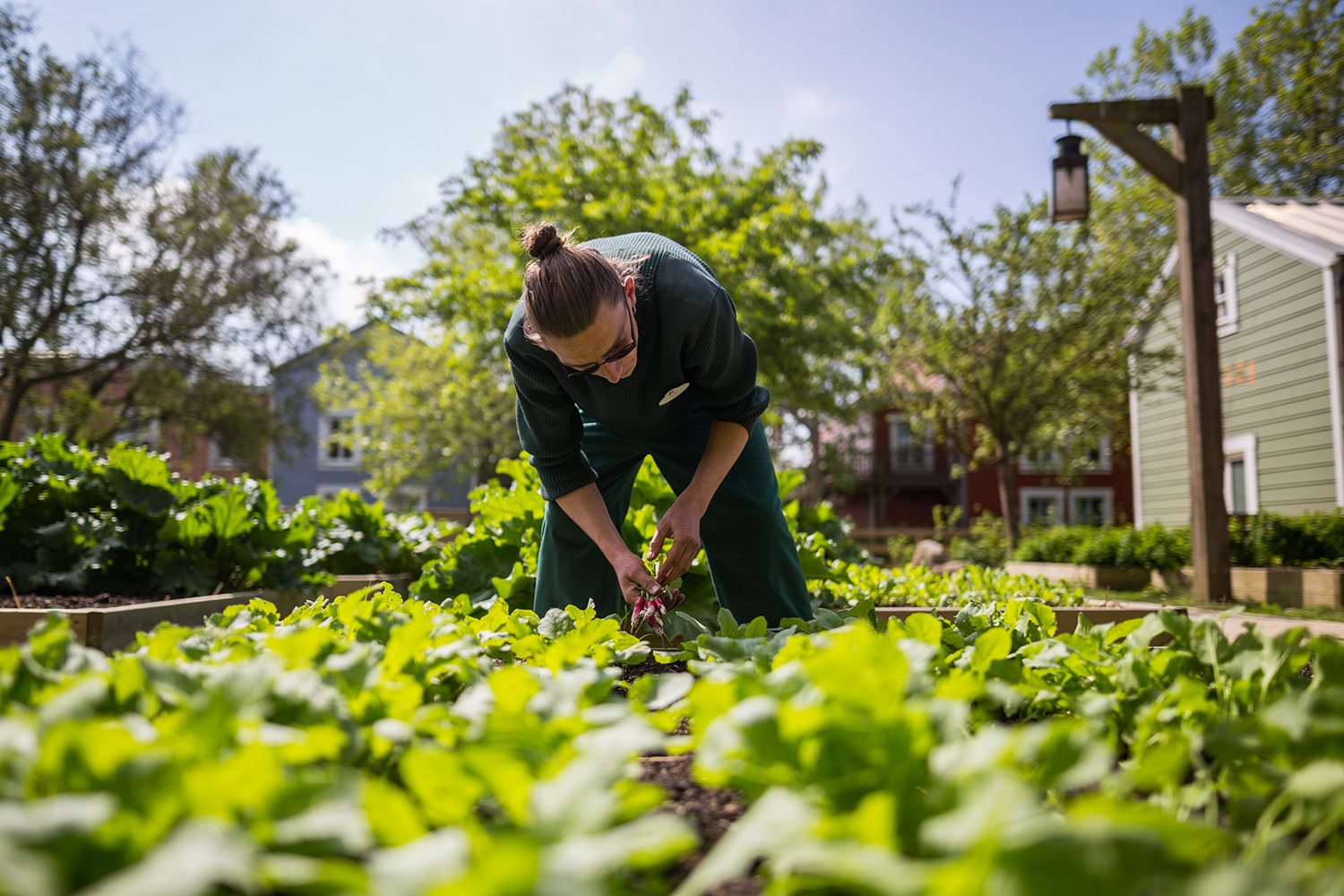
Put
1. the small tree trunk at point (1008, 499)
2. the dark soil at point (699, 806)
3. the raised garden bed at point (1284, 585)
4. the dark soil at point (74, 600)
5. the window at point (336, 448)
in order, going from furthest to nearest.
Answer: the window at point (336, 448)
the small tree trunk at point (1008, 499)
the raised garden bed at point (1284, 585)
the dark soil at point (74, 600)
the dark soil at point (699, 806)

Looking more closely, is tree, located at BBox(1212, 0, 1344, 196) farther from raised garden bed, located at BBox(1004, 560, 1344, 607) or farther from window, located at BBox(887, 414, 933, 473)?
raised garden bed, located at BBox(1004, 560, 1344, 607)

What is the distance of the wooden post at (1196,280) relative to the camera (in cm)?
678

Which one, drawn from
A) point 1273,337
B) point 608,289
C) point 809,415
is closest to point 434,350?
point 809,415

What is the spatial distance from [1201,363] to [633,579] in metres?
6.68

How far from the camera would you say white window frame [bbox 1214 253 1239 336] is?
44.5ft

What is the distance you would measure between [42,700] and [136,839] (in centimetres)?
38

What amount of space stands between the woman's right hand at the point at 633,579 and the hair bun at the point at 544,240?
2.88ft

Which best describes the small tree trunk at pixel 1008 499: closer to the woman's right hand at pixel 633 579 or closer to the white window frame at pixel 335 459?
the woman's right hand at pixel 633 579

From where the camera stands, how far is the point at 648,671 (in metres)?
1.80

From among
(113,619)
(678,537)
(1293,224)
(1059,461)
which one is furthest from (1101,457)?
(113,619)

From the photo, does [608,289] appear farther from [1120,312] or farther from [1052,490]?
[1052,490]

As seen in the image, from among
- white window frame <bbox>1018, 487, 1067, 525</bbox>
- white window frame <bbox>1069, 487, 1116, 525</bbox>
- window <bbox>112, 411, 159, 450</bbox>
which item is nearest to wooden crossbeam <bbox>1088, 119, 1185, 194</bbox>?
window <bbox>112, 411, 159, 450</bbox>

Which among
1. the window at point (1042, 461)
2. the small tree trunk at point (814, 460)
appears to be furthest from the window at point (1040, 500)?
the small tree trunk at point (814, 460)

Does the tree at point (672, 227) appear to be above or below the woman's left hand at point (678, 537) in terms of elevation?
above
